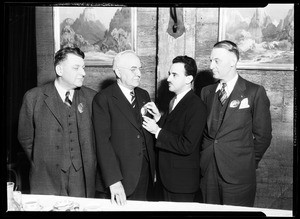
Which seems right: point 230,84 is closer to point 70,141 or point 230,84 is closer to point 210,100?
point 210,100

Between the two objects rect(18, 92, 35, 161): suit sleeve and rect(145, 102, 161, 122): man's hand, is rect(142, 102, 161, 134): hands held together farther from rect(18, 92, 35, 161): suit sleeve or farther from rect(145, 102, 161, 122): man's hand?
rect(18, 92, 35, 161): suit sleeve

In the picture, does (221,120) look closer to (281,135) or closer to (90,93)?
(281,135)

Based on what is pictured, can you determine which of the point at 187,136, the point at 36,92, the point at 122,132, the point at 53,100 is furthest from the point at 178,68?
the point at 36,92

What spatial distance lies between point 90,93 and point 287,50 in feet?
5.47

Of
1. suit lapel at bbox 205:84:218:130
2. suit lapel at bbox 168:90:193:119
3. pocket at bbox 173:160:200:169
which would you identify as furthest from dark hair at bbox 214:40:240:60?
pocket at bbox 173:160:200:169

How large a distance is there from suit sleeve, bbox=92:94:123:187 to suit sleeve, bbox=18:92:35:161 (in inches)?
20.7

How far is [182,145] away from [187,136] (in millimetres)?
81

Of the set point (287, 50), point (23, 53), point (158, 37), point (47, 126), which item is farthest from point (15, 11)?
point (287, 50)

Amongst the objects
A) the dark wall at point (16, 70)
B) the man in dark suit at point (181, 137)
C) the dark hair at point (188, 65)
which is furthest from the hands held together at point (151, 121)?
the dark wall at point (16, 70)

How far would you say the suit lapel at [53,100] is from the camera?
2586 mm

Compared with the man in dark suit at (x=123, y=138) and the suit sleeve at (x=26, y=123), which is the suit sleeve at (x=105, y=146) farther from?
the suit sleeve at (x=26, y=123)

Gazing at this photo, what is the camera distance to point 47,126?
260 centimetres

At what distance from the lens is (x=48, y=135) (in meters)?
2.60

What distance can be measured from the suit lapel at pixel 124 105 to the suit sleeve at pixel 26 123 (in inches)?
27.2
